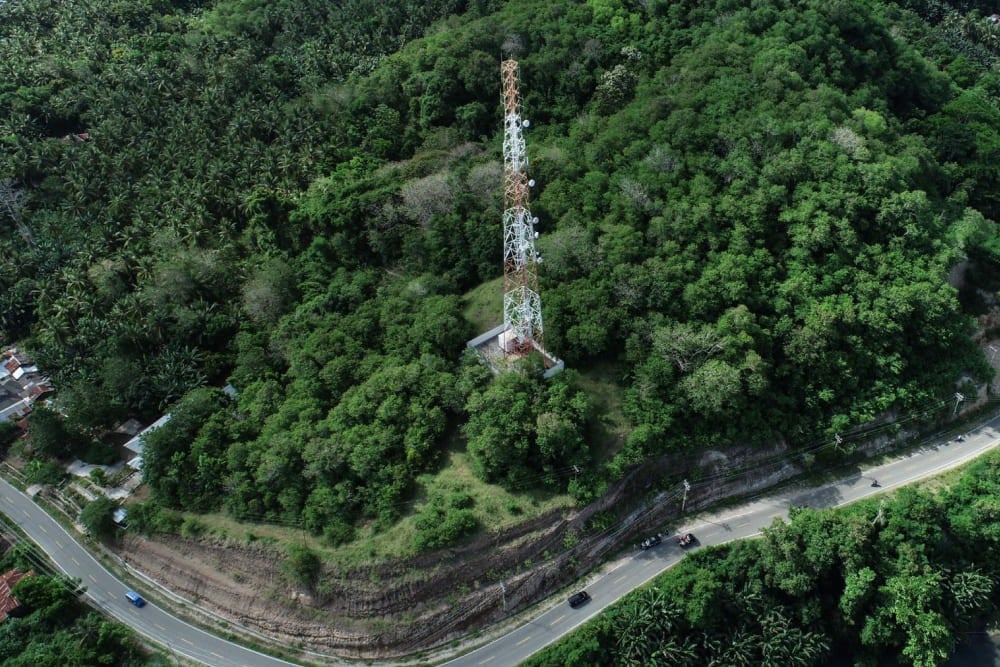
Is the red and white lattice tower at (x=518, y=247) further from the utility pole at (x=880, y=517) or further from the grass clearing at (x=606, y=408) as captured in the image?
the utility pole at (x=880, y=517)

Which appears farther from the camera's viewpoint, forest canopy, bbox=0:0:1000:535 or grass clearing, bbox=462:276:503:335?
grass clearing, bbox=462:276:503:335

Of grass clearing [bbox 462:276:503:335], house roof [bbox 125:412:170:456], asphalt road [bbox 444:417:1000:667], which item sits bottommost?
asphalt road [bbox 444:417:1000:667]

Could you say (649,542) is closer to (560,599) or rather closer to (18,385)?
(560,599)

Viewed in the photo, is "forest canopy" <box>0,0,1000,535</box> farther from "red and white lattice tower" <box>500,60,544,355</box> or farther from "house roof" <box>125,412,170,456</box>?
"red and white lattice tower" <box>500,60,544,355</box>

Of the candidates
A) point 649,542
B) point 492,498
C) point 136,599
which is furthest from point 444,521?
point 136,599

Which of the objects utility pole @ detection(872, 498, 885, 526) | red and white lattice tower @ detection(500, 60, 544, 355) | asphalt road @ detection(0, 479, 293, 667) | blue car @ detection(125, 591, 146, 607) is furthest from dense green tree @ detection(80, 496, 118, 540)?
utility pole @ detection(872, 498, 885, 526)

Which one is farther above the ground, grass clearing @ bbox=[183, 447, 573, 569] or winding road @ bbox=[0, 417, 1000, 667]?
grass clearing @ bbox=[183, 447, 573, 569]

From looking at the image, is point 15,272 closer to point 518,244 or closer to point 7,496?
point 7,496
